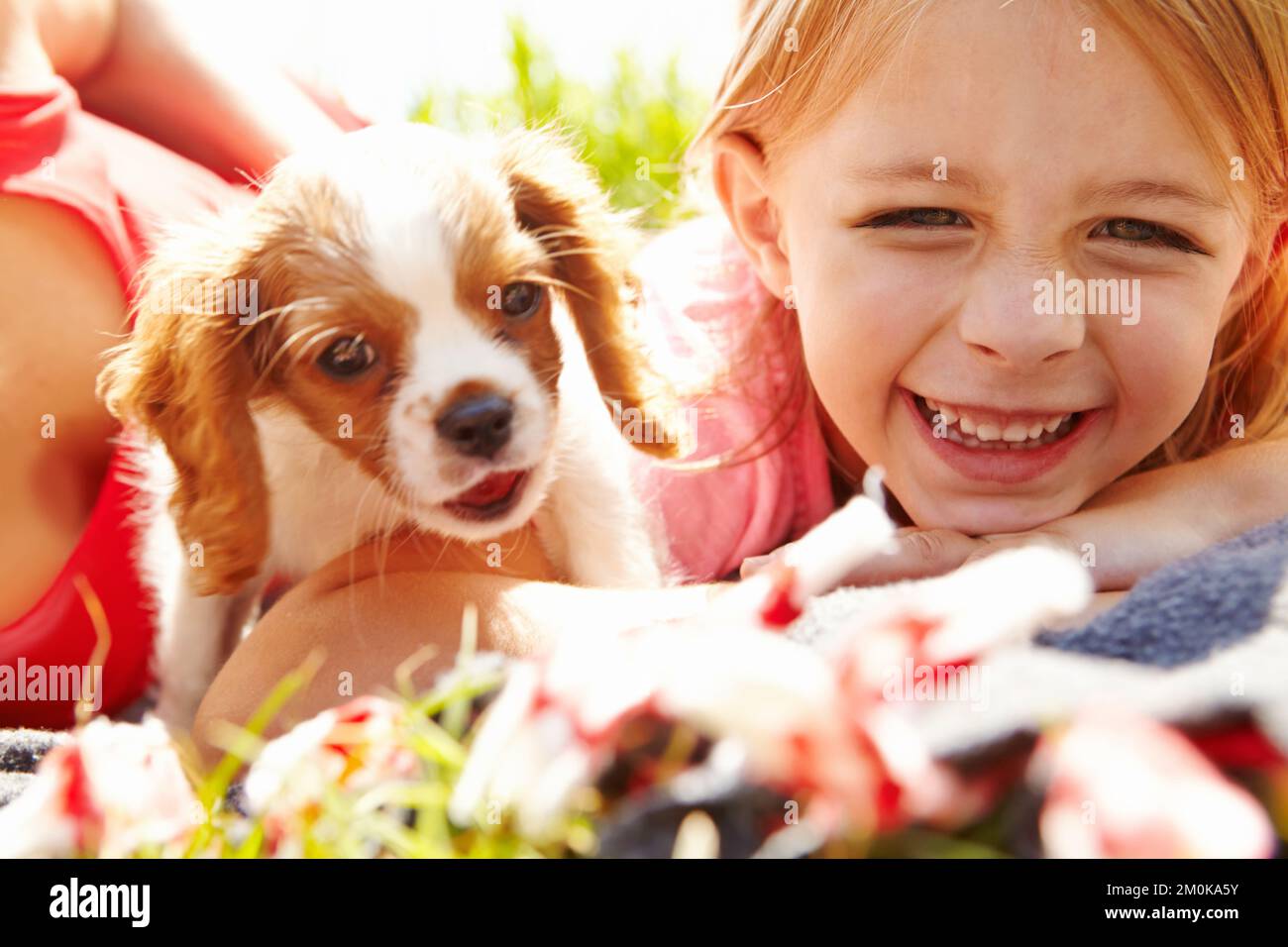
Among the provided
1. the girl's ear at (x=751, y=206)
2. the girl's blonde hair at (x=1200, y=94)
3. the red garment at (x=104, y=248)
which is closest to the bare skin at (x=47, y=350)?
the red garment at (x=104, y=248)

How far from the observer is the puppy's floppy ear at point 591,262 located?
5.98 feet

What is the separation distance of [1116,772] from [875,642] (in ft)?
0.67

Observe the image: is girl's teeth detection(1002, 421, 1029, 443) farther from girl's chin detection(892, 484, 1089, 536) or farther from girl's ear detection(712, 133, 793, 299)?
girl's ear detection(712, 133, 793, 299)

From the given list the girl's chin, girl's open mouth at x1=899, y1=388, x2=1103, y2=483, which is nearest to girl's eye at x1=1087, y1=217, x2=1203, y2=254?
girl's open mouth at x1=899, y1=388, x2=1103, y2=483

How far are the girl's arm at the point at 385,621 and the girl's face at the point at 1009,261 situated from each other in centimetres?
42

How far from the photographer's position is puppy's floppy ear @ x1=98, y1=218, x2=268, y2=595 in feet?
5.42

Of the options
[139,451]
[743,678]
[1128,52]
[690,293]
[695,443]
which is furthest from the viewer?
[690,293]

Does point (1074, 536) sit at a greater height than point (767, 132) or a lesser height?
lesser

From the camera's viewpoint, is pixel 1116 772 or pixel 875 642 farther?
pixel 875 642

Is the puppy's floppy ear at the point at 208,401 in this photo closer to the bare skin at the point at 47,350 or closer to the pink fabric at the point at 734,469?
the bare skin at the point at 47,350

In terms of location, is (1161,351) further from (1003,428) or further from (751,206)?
(751,206)

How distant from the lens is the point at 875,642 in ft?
3.27
